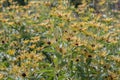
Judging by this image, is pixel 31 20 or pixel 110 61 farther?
pixel 31 20

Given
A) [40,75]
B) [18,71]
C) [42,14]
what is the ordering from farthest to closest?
[42,14], [40,75], [18,71]

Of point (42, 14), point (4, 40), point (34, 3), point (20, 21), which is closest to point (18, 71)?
point (4, 40)

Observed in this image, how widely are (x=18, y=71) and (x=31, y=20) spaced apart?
1560mm

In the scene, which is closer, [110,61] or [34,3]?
[110,61]

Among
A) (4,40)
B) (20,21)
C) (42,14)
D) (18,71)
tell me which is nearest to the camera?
(18,71)

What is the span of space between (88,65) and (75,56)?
0.12 metres

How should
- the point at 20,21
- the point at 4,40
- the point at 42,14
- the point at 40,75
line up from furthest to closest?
the point at 42,14, the point at 20,21, the point at 4,40, the point at 40,75

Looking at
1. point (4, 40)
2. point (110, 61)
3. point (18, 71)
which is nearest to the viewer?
point (18, 71)

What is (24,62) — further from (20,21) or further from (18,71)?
(20,21)

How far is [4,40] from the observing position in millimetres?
3186

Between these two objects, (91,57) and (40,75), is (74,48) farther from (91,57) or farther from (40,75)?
(40,75)

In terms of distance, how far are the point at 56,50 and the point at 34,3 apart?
2.00m

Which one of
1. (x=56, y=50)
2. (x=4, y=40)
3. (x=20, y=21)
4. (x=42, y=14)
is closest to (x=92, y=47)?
(x=56, y=50)

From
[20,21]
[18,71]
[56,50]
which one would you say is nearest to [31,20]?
[20,21]
